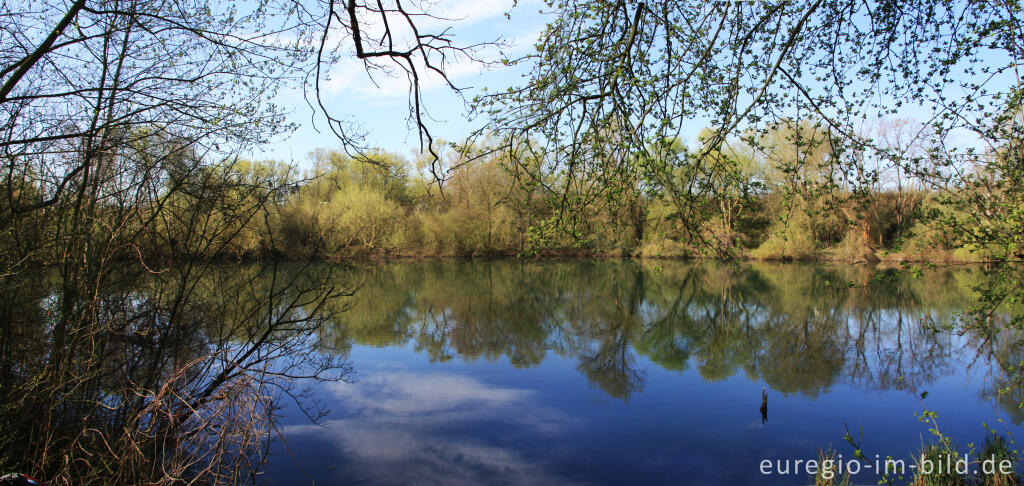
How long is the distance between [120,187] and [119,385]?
1600 mm

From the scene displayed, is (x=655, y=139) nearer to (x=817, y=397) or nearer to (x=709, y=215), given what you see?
(x=709, y=215)

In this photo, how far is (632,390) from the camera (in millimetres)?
8555

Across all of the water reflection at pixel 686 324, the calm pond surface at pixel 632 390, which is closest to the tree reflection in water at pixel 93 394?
the calm pond surface at pixel 632 390

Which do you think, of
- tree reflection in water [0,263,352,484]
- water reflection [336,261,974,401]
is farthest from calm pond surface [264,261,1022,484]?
tree reflection in water [0,263,352,484]

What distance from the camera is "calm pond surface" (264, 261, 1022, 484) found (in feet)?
19.7

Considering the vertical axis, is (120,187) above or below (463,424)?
above

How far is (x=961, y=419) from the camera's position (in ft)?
23.4

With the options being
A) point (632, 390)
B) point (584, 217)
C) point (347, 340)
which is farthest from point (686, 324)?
point (584, 217)

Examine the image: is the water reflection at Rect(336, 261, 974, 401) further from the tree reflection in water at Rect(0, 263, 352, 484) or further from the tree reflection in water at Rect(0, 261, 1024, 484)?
the tree reflection in water at Rect(0, 263, 352, 484)

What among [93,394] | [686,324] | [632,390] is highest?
[93,394]

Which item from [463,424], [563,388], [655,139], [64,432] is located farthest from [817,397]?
[64,432]

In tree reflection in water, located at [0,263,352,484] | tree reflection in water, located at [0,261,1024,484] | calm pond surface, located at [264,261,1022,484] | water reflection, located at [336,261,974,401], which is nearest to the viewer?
tree reflection in water, located at [0,263,352,484]

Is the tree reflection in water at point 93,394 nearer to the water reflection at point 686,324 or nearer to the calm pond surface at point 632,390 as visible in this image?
the calm pond surface at point 632,390

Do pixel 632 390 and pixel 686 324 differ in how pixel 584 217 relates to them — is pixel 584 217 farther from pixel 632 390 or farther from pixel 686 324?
pixel 686 324
